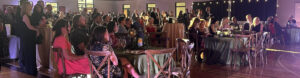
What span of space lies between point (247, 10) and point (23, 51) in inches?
430

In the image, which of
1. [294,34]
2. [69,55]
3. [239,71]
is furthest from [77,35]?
[294,34]

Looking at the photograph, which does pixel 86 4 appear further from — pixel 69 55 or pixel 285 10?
pixel 69 55

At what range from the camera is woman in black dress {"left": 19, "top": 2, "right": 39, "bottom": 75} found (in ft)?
15.6

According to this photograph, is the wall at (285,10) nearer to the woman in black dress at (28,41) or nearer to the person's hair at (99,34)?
the woman in black dress at (28,41)

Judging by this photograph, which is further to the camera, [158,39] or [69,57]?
[158,39]

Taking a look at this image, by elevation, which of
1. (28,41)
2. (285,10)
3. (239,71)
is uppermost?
(285,10)

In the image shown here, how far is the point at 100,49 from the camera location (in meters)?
2.97

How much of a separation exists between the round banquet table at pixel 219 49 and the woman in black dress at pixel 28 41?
3.91 metres

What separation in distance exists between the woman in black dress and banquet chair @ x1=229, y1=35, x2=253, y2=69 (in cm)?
427

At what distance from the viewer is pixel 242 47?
5.80 metres

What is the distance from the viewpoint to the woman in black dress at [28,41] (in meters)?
4.76

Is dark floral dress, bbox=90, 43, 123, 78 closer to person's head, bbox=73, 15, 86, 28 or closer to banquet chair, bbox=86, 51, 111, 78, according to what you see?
banquet chair, bbox=86, 51, 111, 78

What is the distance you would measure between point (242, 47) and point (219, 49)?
1.72ft

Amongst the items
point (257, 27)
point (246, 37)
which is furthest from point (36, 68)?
point (257, 27)
